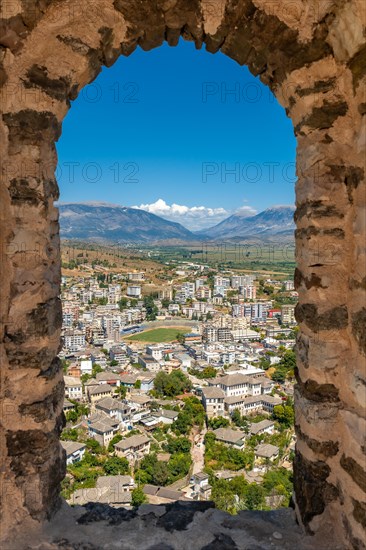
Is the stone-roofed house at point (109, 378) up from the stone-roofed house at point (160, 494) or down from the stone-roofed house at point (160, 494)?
down

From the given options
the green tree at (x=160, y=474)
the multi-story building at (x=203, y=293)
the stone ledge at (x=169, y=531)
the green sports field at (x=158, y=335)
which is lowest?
the green sports field at (x=158, y=335)

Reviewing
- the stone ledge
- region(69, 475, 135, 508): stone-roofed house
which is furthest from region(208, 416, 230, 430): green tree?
the stone ledge

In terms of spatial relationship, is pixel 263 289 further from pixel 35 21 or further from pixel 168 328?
pixel 35 21

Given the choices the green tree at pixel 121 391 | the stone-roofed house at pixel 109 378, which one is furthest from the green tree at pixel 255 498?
the stone-roofed house at pixel 109 378

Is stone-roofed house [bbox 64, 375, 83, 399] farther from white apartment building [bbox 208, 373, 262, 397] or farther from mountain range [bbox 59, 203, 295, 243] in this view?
mountain range [bbox 59, 203, 295, 243]

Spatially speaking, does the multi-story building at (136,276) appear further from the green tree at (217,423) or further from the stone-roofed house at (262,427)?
the stone-roofed house at (262,427)
